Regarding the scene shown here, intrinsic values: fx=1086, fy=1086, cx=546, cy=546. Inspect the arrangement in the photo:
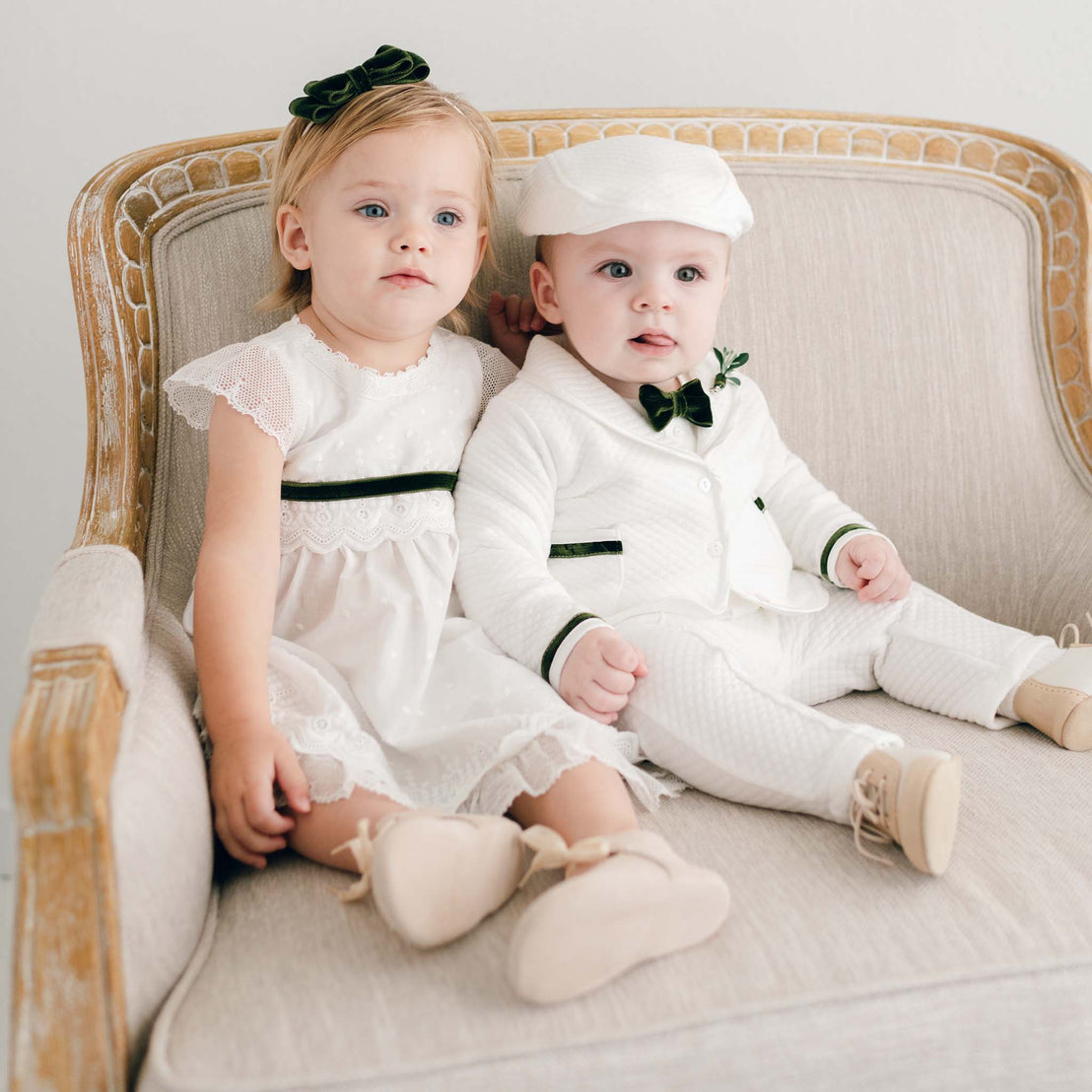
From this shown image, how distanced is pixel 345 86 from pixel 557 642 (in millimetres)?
662

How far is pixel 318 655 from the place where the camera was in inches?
45.7

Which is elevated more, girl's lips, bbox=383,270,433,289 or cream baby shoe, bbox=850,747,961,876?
girl's lips, bbox=383,270,433,289

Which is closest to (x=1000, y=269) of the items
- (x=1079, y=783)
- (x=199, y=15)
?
(x=1079, y=783)

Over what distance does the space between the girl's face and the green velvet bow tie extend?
258mm

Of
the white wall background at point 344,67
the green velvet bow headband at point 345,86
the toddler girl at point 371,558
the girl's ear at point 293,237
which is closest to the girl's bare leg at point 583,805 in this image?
the toddler girl at point 371,558

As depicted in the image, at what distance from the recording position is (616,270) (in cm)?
126

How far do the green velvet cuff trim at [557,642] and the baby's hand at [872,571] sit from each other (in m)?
0.38

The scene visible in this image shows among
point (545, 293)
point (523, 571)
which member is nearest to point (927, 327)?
point (545, 293)

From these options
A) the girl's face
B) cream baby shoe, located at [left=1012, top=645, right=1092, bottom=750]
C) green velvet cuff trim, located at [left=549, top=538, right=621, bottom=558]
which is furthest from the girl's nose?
cream baby shoe, located at [left=1012, top=645, right=1092, bottom=750]

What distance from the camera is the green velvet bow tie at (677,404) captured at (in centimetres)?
128

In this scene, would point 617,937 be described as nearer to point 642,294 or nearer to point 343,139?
point 642,294

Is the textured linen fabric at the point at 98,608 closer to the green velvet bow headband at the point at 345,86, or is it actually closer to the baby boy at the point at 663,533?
the baby boy at the point at 663,533

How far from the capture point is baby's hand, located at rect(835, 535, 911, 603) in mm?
1307

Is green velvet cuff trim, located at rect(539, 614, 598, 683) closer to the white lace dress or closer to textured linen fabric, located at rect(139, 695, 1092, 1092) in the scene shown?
the white lace dress
